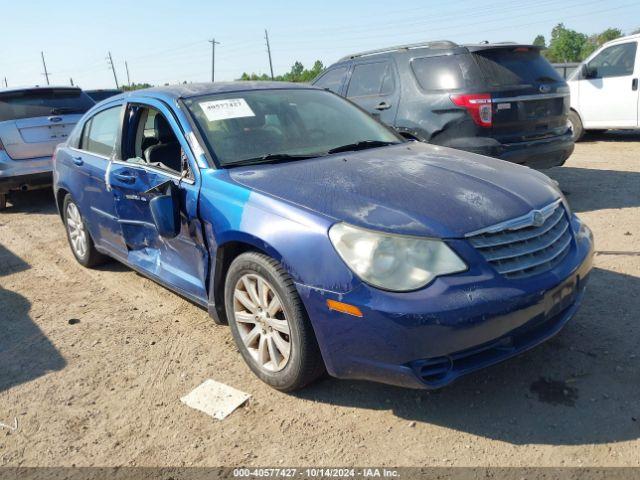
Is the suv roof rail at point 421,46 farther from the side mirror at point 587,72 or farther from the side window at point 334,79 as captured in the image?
the side mirror at point 587,72

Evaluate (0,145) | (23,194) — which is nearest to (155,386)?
(0,145)

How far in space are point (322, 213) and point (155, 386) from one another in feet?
4.74

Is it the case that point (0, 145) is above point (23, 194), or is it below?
above

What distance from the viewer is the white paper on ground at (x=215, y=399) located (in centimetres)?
287

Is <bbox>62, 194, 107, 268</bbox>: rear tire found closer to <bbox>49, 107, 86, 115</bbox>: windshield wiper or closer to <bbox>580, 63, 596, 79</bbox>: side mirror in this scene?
<bbox>49, 107, 86, 115</bbox>: windshield wiper

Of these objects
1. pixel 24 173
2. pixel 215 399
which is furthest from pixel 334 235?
pixel 24 173

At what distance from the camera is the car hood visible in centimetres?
256

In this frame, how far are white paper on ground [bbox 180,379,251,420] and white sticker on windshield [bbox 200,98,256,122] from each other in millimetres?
1630

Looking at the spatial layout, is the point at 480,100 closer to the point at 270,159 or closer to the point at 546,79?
the point at 546,79

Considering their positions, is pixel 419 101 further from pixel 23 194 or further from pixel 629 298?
pixel 23 194

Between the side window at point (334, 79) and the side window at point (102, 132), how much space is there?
3362mm

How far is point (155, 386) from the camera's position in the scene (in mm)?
3158

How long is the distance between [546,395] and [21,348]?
10.6ft

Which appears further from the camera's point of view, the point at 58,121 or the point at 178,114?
the point at 58,121
